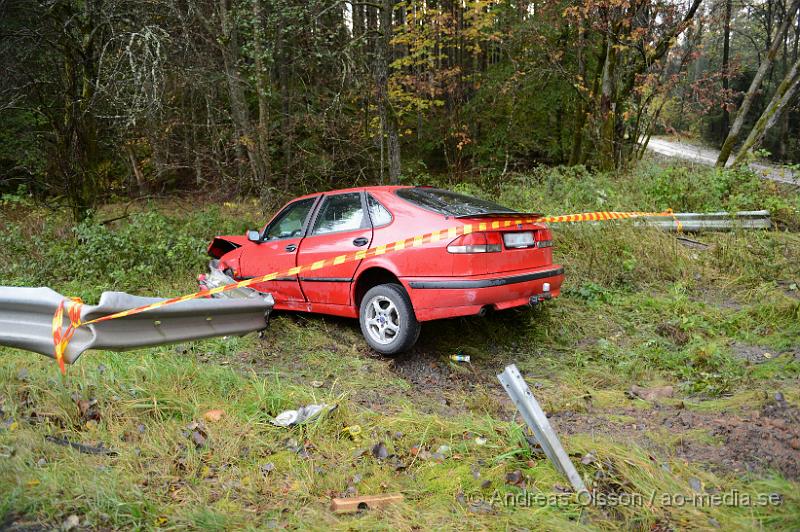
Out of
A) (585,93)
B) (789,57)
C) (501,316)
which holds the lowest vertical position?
(501,316)

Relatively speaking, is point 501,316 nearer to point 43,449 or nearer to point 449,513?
point 449,513

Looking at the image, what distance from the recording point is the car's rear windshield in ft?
16.0

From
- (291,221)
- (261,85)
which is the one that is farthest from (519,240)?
(261,85)

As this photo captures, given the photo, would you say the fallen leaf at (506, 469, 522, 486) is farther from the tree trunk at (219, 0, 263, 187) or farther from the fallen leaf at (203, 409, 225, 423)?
the tree trunk at (219, 0, 263, 187)

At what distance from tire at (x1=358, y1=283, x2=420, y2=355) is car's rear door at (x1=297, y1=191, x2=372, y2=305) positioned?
35 cm

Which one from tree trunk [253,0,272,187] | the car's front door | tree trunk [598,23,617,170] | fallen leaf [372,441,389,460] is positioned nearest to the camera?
fallen leaf [372,441,389,460]

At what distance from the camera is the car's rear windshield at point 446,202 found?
192 inches

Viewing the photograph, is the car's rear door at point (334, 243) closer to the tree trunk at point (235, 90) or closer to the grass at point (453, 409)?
the grass at point (453, 409)

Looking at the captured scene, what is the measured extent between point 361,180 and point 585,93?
605 centimetres

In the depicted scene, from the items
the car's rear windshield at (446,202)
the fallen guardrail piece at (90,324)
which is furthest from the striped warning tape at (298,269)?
the car's rear windshield at (446,202)

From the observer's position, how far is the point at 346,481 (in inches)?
115

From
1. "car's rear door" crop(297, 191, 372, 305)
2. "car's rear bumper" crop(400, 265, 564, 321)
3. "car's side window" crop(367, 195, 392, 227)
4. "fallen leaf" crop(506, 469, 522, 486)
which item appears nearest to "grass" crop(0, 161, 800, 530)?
"fallen leaf" crop(506, 469, 522, 486)

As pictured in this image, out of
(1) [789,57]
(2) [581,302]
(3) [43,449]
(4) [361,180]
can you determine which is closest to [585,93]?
(4) [361,180]

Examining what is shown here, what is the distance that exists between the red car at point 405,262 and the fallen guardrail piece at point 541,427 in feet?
5.44
